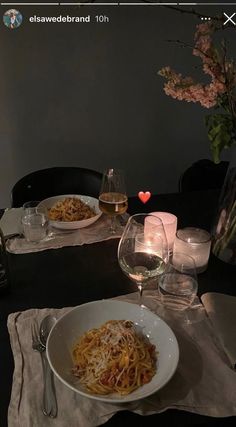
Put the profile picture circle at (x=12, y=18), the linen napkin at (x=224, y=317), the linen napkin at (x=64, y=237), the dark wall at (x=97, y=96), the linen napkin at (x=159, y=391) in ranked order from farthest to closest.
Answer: the dark wall at (x=97, y=96)
the profile picture circle at (x=12, y=18)
the linen napkin at (x=64, y=237)
the linen napkin at (x=224, y=317)
the linen napkin at (x=159, y=391)

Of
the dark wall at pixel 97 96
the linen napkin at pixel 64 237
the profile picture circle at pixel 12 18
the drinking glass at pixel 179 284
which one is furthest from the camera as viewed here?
the dark wall at pixel 97 96

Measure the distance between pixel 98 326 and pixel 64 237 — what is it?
15.7 inches

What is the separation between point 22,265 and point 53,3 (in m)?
1.49

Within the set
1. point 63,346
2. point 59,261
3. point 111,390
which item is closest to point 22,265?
point 59,261

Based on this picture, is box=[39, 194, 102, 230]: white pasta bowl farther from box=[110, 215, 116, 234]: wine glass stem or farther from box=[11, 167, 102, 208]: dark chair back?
box=[11, 167, 102, 208]: dark chair back

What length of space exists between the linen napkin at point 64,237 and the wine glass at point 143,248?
23 centimetres

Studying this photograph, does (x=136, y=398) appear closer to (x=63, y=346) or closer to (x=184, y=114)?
(x=63, y=346)

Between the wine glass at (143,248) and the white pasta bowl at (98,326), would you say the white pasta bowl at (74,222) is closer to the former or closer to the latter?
the wine glass at (143,248)

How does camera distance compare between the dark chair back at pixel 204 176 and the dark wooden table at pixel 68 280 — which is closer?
the dark wooden table at pixel 68 280

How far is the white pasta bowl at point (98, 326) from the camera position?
0.60 m

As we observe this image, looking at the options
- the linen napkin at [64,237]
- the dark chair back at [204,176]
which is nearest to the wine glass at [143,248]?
the linen napkin at [64,237]

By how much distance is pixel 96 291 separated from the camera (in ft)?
2.89

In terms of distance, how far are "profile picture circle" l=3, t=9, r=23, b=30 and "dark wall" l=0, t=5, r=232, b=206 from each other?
1.1 inches

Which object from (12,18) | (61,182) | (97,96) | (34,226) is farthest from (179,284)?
(12,18)
